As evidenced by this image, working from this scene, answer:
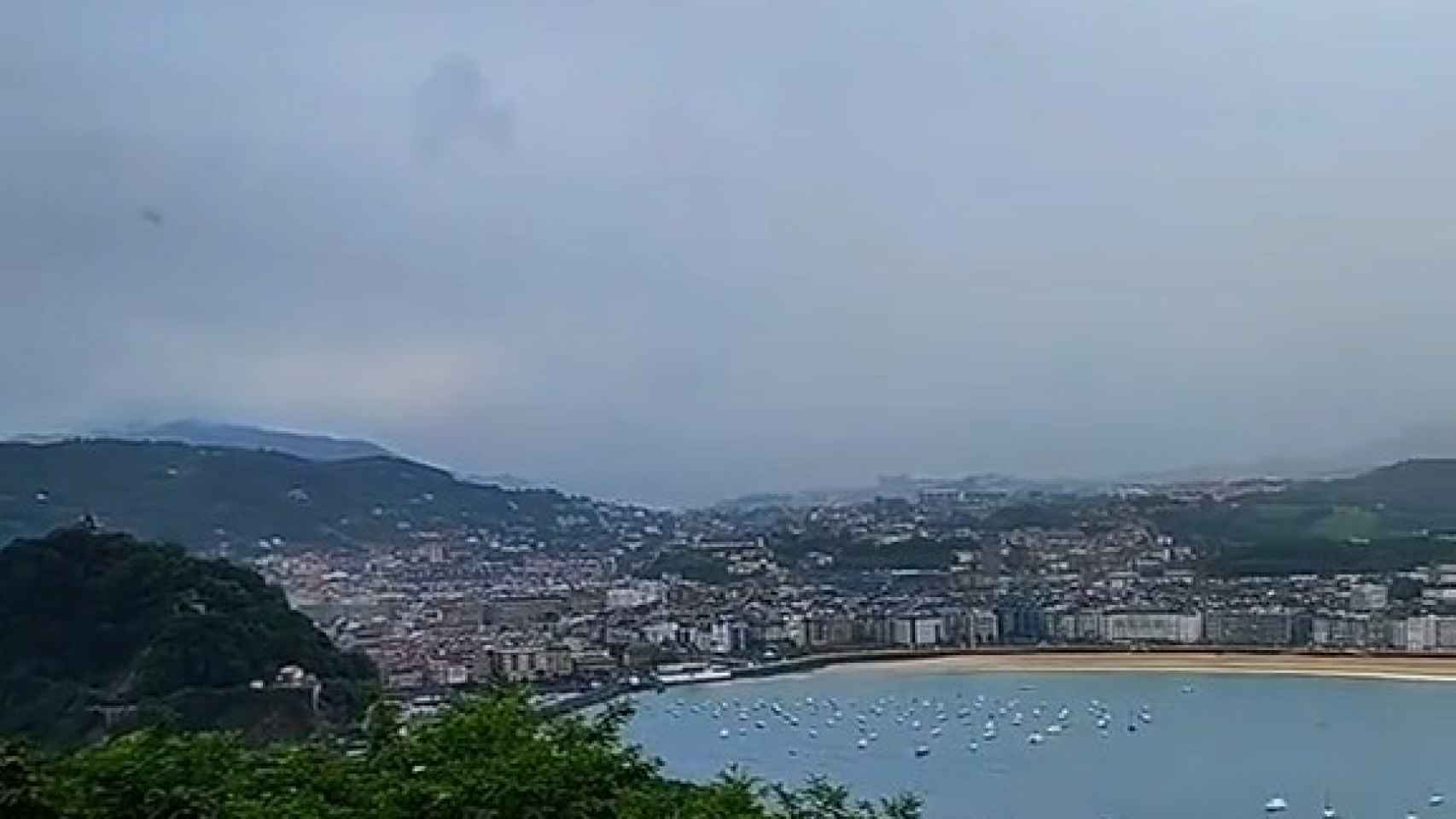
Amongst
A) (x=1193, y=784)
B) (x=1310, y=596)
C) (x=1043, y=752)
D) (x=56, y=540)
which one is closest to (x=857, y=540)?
(x=1310, y=596)

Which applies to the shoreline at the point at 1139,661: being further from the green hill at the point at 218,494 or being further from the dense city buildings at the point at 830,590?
the green hill at the point at 218,494

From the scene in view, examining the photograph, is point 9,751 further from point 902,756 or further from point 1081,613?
point 1081,613

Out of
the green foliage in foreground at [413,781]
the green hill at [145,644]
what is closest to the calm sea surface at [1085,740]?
the green hill at [145,644]

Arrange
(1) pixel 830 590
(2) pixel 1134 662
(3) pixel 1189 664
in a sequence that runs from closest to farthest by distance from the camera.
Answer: (3) pixel 1189 664 → (2) pixel 1134 662 → (1) pixel 830 590

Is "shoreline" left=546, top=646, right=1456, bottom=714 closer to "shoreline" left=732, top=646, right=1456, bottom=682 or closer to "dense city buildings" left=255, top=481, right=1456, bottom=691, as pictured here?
"shoreline" left=732, top=646, right=1456, bottom=682

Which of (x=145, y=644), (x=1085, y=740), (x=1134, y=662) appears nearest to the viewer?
(x=145, y=644)

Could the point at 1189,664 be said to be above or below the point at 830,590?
below

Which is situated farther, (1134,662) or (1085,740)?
(1134,662)

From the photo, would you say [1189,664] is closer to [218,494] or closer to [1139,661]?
[1139,661]

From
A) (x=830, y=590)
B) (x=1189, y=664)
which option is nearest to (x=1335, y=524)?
(x=1189, y=664)
